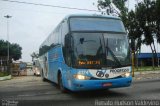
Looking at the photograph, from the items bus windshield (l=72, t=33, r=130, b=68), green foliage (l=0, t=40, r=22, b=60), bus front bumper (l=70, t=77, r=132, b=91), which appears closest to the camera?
bus front bumper (l=70, t=77, r=132, b=91)

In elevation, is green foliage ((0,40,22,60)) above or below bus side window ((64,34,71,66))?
above

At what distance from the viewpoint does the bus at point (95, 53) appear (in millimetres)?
12672

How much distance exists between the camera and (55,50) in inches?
675

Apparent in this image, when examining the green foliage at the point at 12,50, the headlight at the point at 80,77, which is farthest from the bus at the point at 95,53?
the green foliage at the point at 12,50

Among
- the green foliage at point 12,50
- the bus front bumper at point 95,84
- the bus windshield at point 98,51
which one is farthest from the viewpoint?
the green foliage at point 12,50

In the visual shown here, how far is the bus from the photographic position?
41.6ft

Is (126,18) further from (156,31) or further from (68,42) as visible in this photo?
(68,42)

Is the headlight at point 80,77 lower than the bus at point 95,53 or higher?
lower

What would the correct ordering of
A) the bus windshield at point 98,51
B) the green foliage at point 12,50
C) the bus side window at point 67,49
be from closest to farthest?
1. the bus windshield at point 98,51
2. the bus side window at point 67,49
3. the green foliage at point 12,50

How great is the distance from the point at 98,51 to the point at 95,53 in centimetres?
15

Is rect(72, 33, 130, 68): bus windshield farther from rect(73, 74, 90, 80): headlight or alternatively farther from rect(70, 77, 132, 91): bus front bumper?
rect(70, 77, 132, 91): bus front bumper

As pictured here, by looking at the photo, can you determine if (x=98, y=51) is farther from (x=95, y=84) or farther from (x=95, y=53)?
(x=95, y=84)

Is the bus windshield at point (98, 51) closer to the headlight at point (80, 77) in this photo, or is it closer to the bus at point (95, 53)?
the bus at point (95, 53)

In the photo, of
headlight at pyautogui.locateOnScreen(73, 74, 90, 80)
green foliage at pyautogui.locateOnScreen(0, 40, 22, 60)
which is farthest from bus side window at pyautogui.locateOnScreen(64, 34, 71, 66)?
green foliage at pyautogui.locateOnScreen(0, 40, 22, 60)
